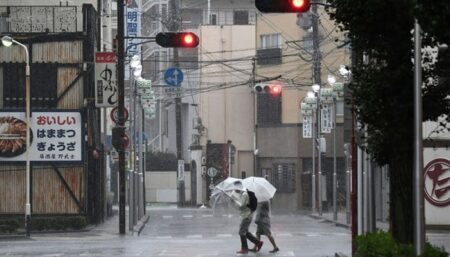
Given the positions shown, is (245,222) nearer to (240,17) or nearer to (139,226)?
(139,226)

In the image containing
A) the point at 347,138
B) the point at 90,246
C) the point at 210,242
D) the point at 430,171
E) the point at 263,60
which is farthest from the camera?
the point at 263,60

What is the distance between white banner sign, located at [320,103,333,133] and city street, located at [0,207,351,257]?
10440 millimetres

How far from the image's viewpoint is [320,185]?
54.1m

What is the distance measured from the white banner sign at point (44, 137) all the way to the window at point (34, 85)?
2.38 ft

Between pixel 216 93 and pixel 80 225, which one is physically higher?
pixel 216 93

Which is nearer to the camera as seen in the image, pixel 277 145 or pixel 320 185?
pixel 320 185

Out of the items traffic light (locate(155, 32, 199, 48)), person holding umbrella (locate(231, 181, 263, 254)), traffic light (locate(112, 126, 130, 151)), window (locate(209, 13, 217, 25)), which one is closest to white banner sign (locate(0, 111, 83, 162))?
traffic light (locate(112, 126, 130, 151))

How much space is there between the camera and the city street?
83.4ft

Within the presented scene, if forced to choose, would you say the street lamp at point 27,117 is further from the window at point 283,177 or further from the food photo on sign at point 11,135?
the window at point 283,177

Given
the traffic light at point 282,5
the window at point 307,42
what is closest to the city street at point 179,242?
the traffic light at point 282,5

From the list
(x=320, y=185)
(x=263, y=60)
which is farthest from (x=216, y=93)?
(x=320, y=185)

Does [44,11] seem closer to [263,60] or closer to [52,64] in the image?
[52,64]

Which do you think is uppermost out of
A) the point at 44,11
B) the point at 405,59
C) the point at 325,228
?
the point at 44,11

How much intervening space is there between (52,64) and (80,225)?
6200mm
